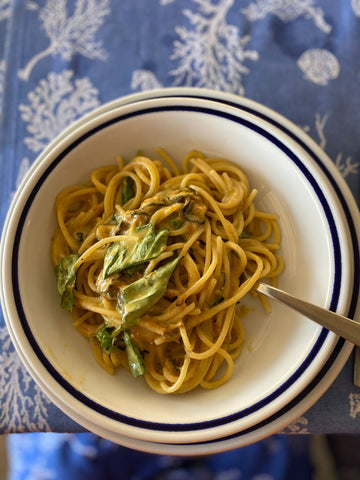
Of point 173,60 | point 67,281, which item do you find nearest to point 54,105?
point 173,60

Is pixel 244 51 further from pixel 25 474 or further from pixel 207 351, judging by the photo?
pixel 25 474

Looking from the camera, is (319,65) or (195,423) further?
(319,65)

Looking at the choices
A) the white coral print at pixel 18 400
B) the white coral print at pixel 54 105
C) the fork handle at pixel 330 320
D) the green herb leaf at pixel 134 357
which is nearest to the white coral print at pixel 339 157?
the fork handle at pixel 330 320

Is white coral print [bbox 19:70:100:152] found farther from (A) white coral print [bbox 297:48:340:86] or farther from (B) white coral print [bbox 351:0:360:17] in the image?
(B) white coral print [bbox 351:0:360:17]

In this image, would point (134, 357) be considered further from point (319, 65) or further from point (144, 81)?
point (319, 65)

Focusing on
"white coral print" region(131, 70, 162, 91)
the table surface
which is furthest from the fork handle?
"white coral print" region(131, 70, 162, 91)

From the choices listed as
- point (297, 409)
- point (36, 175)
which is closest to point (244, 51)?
point (36, 175)

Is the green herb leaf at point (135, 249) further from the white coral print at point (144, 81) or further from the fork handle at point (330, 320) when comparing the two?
the white coral print at point (144, 81)
